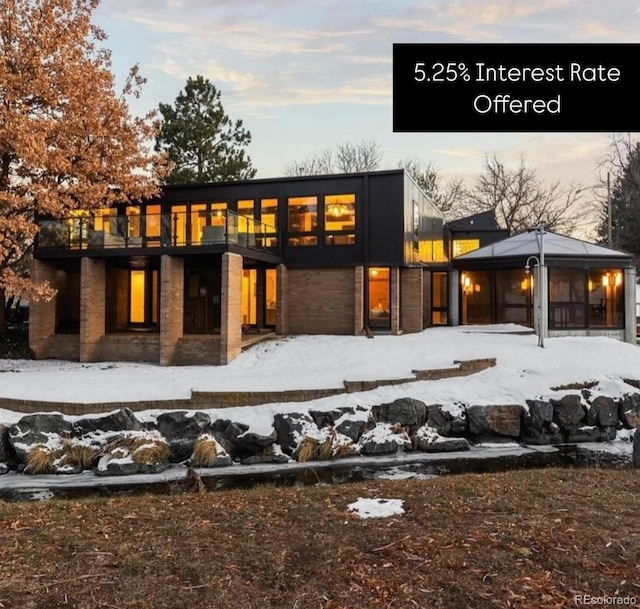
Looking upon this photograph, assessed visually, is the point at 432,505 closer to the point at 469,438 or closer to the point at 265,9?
the point at 469,438

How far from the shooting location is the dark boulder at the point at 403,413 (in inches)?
395

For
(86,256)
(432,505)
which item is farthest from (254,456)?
(86,256)

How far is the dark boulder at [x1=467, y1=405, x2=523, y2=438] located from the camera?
33.7 feet

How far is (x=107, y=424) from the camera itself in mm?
9445

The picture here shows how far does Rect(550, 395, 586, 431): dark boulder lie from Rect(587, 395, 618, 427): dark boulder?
0.18 m

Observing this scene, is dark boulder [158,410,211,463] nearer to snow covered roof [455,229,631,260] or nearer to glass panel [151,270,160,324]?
glass panel [151,270,160,324]

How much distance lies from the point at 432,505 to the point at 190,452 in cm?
536

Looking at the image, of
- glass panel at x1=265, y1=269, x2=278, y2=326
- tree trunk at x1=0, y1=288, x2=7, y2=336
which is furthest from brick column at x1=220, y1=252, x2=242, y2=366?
tree trunk at x1=0, y1=288, x2=7, y2=336

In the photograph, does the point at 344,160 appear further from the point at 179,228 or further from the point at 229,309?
the point at 229,309

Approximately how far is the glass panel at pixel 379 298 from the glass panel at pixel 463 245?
374 inches

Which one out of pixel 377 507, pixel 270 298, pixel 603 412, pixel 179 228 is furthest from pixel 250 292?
pixel 377 507

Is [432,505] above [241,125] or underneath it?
underneath

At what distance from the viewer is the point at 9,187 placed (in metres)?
14.6

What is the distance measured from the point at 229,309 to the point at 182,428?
17.0 feet
